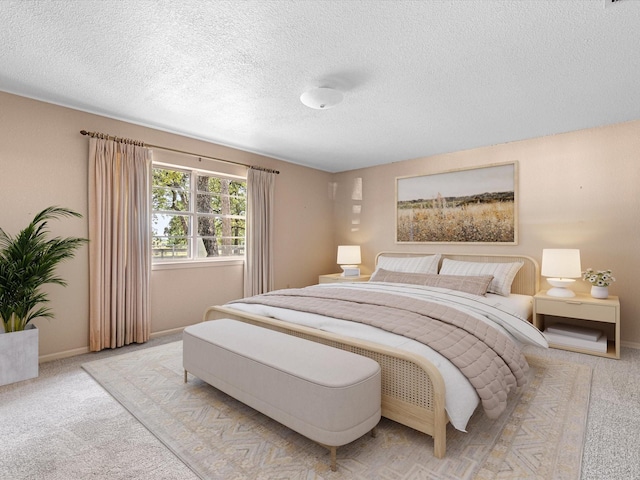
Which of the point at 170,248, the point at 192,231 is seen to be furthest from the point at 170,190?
the point at 170,248

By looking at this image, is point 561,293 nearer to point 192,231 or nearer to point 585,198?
point 585,198

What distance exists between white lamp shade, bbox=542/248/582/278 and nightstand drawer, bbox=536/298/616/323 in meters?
0.27

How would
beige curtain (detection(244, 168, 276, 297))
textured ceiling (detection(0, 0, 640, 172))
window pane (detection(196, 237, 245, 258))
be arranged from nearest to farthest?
textured ceiling (detection(0, 0, 640, 172)) < window pane (detection(196, 237, 245, 258)) < beige curtain (detection(244, 168, 276, 297))

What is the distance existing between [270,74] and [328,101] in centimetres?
49

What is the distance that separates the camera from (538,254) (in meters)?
3.93

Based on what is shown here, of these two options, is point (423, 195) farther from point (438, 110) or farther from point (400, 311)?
point (400, 311)

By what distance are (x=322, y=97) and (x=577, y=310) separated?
10.3 ft

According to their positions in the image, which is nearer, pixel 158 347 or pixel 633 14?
pixel 633 14

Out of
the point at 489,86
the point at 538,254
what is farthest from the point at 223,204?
the point at 538,254

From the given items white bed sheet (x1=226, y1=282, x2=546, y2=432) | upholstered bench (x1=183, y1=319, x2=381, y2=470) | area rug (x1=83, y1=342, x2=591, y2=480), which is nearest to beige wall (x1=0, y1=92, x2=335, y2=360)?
area rug (x1=83, y1=342, x2=591, y2=480)

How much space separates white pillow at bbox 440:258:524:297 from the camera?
144 inches

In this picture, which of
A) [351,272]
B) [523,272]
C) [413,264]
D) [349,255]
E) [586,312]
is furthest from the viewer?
[349,255]

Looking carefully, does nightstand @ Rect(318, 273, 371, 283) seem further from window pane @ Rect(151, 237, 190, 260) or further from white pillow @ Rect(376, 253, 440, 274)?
window pane @ Rect(151, 237, 190, 260)

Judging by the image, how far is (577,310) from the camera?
327 cm
